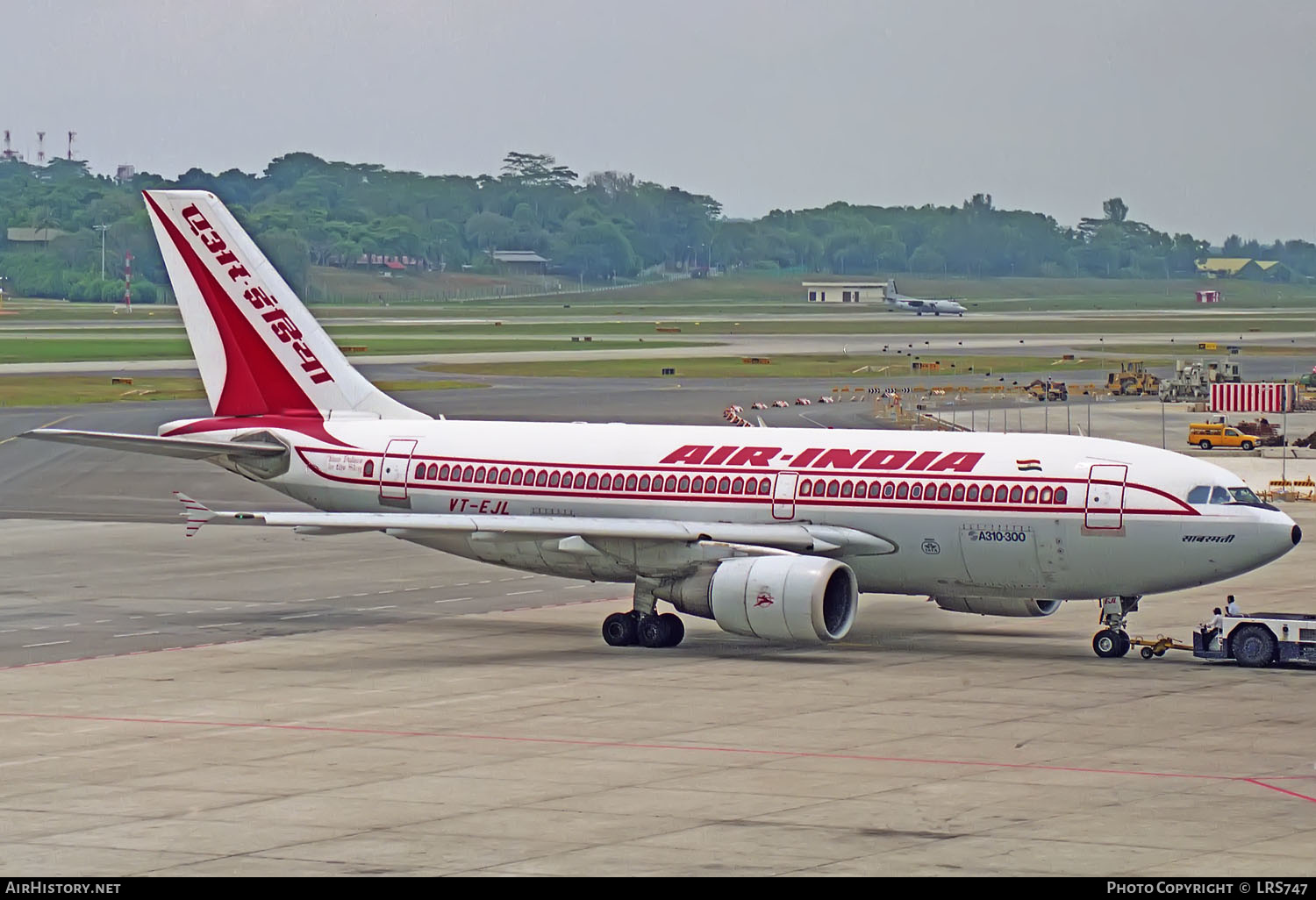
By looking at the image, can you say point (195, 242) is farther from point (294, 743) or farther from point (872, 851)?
point (872, 851)

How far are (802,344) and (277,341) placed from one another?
472 ft

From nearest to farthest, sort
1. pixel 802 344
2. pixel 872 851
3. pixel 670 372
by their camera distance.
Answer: pixel 872 851 < pixel 670 372 < pixel 802 344

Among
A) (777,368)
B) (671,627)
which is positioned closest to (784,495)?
(671,627)

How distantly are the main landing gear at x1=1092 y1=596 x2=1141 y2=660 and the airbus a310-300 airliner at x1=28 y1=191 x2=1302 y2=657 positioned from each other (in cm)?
4

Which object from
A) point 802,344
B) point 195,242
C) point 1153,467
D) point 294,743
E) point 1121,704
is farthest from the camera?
point 802,344

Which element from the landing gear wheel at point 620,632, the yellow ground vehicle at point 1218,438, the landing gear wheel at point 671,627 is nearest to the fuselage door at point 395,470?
the landing gear wheel at point 620,632

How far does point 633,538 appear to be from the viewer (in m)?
40.6

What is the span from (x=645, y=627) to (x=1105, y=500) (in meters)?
9.39

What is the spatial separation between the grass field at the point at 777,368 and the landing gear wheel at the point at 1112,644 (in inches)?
3827

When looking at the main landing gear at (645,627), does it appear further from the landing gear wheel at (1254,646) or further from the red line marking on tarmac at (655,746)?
the landing gear wheel at (1254,646)

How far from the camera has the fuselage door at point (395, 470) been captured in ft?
147

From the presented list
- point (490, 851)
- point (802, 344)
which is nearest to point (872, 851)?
point (490, 851)

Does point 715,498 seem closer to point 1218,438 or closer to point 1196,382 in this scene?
point 1218,438

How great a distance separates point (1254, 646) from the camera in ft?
126
